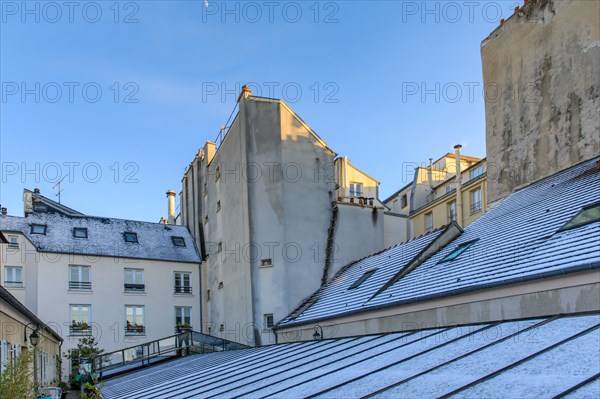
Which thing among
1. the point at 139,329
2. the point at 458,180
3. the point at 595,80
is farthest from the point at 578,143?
the point at 139,329

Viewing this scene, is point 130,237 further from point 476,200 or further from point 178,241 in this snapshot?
point 476,200

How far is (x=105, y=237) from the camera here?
30875 mm

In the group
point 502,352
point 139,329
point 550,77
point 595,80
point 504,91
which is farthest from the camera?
point 139,329

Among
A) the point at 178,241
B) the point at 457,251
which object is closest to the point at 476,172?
the point at 457,251

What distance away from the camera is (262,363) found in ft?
27.5

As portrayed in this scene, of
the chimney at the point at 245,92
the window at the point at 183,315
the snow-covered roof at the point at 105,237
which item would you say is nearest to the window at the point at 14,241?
the snow-covered roof at the point at 105,237

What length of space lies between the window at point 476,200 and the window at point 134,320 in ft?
59.2

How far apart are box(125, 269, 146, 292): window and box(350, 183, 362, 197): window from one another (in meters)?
12.9

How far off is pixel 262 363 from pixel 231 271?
1445 cm

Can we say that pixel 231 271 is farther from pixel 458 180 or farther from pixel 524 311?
pixel 524 311

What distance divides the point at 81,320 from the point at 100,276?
2.43 meters

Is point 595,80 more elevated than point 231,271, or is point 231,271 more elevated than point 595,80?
point 595,80

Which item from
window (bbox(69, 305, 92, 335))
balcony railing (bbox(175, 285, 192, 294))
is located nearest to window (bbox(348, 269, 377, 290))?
balcony railing (bbox(175, 285, 192, 294))

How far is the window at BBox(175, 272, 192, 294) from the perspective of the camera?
3088 cm
